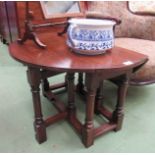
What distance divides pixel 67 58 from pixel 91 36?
15 centimetres

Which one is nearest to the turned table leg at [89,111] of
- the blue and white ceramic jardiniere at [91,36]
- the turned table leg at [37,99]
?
the blue and white ceramic jardiniere at [91,36]

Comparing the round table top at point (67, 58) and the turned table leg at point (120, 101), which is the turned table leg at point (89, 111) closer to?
the round table top at point (67, 58)

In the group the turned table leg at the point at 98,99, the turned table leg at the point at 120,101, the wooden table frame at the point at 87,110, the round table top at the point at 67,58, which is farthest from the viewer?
the turned table leg at the point at 98,99

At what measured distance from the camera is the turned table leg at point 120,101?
1.07 meters

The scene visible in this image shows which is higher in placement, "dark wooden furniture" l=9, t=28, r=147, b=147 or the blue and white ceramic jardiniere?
Answer: the blue and white ceramic jardiniere

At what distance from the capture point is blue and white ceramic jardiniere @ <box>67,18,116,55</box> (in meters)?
0.89

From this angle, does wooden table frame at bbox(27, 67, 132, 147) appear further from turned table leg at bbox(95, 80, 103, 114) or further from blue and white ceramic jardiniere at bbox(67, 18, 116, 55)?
blue and white ceramic jardiniere at bbox(67, 18, 116, 55)

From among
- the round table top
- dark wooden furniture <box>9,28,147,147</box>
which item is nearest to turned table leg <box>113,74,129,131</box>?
dark wooden furniture <box>9,28,147,147</box>

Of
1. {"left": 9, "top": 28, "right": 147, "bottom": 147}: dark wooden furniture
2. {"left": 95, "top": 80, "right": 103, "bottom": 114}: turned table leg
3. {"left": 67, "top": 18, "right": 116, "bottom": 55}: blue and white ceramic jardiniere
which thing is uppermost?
{"left": 67, "top": 18, "right": 116, "bottom": 55}: blue and white ceramic jardiniere

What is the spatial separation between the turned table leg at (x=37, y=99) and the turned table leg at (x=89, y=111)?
25 centimetres

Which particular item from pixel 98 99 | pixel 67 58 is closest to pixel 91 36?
pixel 67 58

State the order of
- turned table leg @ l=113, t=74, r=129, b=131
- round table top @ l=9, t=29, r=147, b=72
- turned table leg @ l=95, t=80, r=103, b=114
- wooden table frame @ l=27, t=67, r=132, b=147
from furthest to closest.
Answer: turned table leg @ l=95, t=80, r=103, b=114, turned table leg @ l=113, t=74, r=129, b=131, wooden table frame @ l=27, t=67, r=132, b=147, round table top @ l=9, t=29, r=147, b=72

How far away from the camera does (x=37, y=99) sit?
1.04 metres

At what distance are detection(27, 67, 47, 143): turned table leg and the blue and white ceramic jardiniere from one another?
0.78ft
